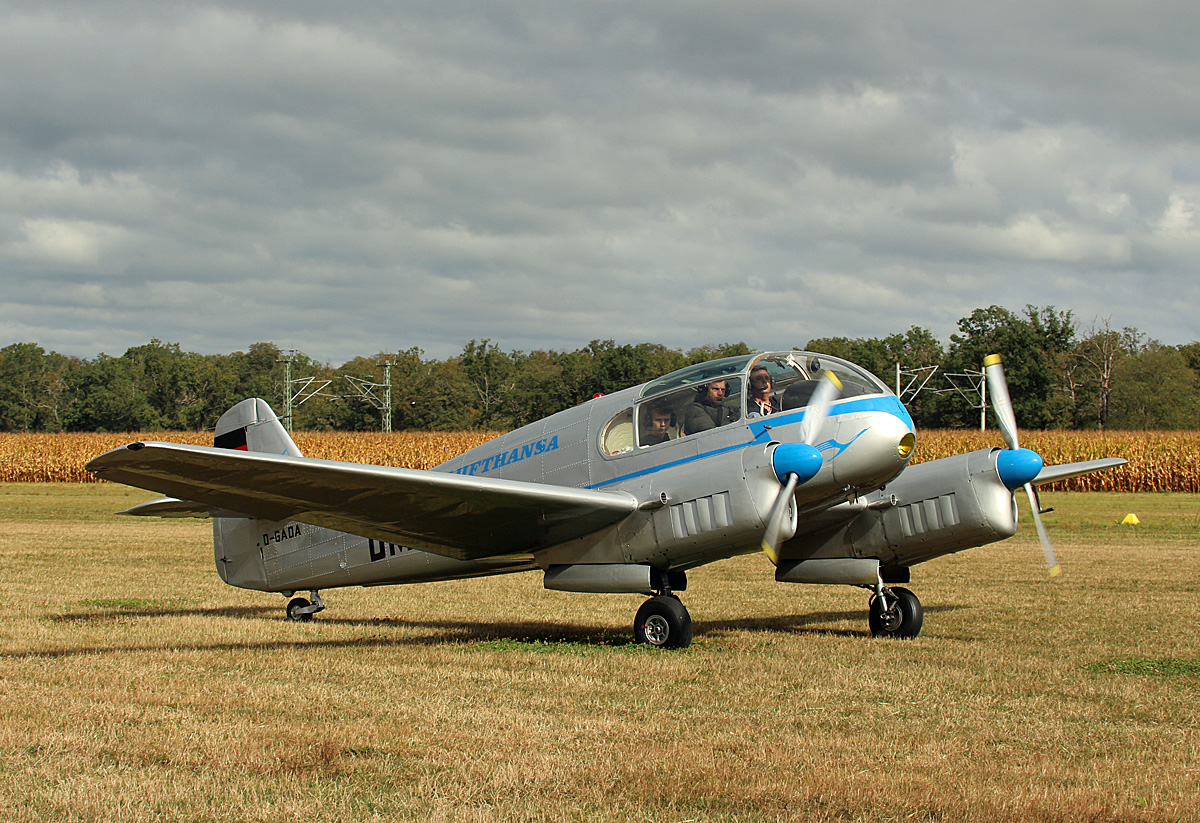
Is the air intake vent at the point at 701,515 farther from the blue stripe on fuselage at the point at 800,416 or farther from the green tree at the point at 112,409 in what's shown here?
the green tree at the point at 112,409

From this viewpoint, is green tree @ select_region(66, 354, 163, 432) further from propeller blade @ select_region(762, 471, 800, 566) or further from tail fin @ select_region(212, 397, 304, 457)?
propeller blade @ select_region(762, 471, 800, 566)

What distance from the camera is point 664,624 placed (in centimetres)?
992

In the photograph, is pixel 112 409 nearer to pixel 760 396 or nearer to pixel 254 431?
pixel 254 431

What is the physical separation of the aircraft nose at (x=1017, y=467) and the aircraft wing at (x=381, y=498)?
4.24 meters

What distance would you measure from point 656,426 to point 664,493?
2.95ft

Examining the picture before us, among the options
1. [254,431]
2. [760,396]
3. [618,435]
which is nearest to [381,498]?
[618,435]

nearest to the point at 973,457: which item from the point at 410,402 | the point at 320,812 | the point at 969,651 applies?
the point at 969,651

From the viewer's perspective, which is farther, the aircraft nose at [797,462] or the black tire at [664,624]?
the black tire at [664,624]

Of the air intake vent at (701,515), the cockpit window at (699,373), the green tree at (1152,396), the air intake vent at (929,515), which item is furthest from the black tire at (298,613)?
the green tree at (1152,396)

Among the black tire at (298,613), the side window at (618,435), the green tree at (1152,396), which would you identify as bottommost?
the black tire at (298,613)

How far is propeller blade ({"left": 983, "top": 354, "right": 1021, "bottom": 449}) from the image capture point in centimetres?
1116

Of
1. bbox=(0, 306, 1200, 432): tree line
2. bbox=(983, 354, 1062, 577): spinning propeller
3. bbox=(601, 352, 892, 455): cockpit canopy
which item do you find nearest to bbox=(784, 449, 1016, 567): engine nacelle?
bbox=(983, 354, 1062, 577): spinning propeller

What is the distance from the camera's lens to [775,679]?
828cm

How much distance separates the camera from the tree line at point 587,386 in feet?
249
